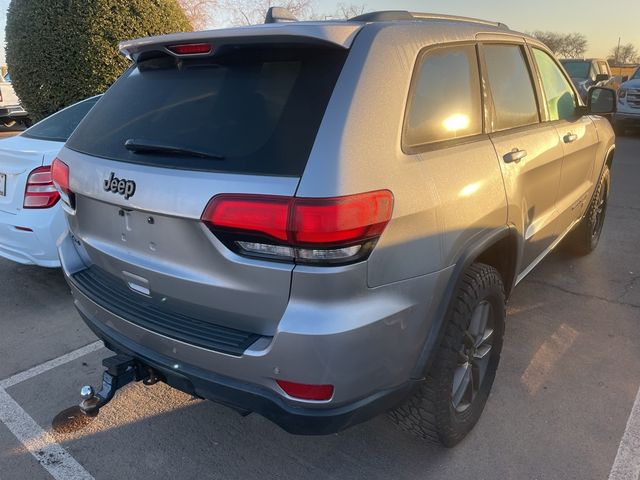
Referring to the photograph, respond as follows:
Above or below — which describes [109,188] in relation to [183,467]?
above

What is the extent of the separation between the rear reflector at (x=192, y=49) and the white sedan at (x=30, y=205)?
2.12 meters

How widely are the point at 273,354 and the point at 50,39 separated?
830 cm

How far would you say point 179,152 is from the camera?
1998mm

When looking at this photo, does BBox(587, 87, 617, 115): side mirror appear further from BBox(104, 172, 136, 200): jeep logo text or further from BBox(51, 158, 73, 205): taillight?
BBox(51, 158, 73, 205): taillight

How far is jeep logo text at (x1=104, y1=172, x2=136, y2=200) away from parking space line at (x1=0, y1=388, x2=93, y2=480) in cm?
132

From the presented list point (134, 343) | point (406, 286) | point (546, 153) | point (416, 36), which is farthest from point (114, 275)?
point (546, 153)

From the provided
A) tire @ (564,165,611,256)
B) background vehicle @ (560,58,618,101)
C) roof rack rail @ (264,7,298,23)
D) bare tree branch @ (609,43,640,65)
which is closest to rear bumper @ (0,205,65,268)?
roof rack rail @ (264,7,298,23)

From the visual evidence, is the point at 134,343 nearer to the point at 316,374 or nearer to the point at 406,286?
the point at 316,374

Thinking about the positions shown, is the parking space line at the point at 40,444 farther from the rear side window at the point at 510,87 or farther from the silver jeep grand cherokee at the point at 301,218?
the rear side window at the point at 510,87

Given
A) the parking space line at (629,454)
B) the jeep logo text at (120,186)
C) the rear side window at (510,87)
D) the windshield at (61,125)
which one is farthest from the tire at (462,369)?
the windshield at (61,125)

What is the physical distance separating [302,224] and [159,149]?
728 millimetres

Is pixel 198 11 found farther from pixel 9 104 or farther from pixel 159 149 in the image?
pixel 159 149

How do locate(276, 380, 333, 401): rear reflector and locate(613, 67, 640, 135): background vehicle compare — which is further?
locate(613, 67, 640, 135): background vehicle

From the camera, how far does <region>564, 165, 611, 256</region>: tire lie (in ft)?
15.7
